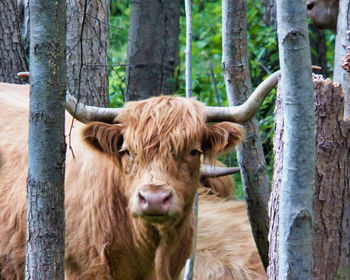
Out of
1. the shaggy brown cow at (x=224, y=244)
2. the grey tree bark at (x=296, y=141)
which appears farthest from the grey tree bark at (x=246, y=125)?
the grey tree bark at (x=296, y=141)

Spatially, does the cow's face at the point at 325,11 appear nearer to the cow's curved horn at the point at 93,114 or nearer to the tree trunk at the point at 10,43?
the cow's curved horn at the point at 93,114

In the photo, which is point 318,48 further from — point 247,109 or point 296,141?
point 296,141

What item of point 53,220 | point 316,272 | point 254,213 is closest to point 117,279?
point 254,213

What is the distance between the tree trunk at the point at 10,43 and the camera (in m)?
7.92

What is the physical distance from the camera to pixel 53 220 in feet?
11.1

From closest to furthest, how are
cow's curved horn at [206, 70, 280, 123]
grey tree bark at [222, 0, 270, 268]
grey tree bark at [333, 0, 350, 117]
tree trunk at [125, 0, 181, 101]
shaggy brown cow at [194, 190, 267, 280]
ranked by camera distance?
cow's curved horn at [206, 70, 280, 123] < grey tree bark at [222, 0, 270, 268] < grey tree bark at [333, 0, 350, 117] < shaggy brown cow at [194, 190, 267, 280] < tree trunk at [125, 0, 181, 101]

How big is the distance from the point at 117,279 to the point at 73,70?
2172 millimetres

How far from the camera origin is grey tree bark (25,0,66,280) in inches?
127

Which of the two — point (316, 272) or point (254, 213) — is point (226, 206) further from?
point (316, 272)

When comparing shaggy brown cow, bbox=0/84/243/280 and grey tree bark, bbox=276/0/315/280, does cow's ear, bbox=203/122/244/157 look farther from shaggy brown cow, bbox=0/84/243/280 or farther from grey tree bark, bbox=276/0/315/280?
grey tree bark, bbox=276/0/315/280

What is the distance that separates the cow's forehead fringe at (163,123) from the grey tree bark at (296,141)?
2.00 meters

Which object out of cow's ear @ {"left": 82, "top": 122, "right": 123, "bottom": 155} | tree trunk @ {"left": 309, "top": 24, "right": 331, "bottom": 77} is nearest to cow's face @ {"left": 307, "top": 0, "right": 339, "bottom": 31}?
tree trunk @ {"left": 309, "top": 24, "right": 331, "bottom": 77}

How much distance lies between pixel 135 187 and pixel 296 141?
214 centimetres

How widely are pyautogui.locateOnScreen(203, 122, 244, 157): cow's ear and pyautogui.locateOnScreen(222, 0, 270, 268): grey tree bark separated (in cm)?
46
